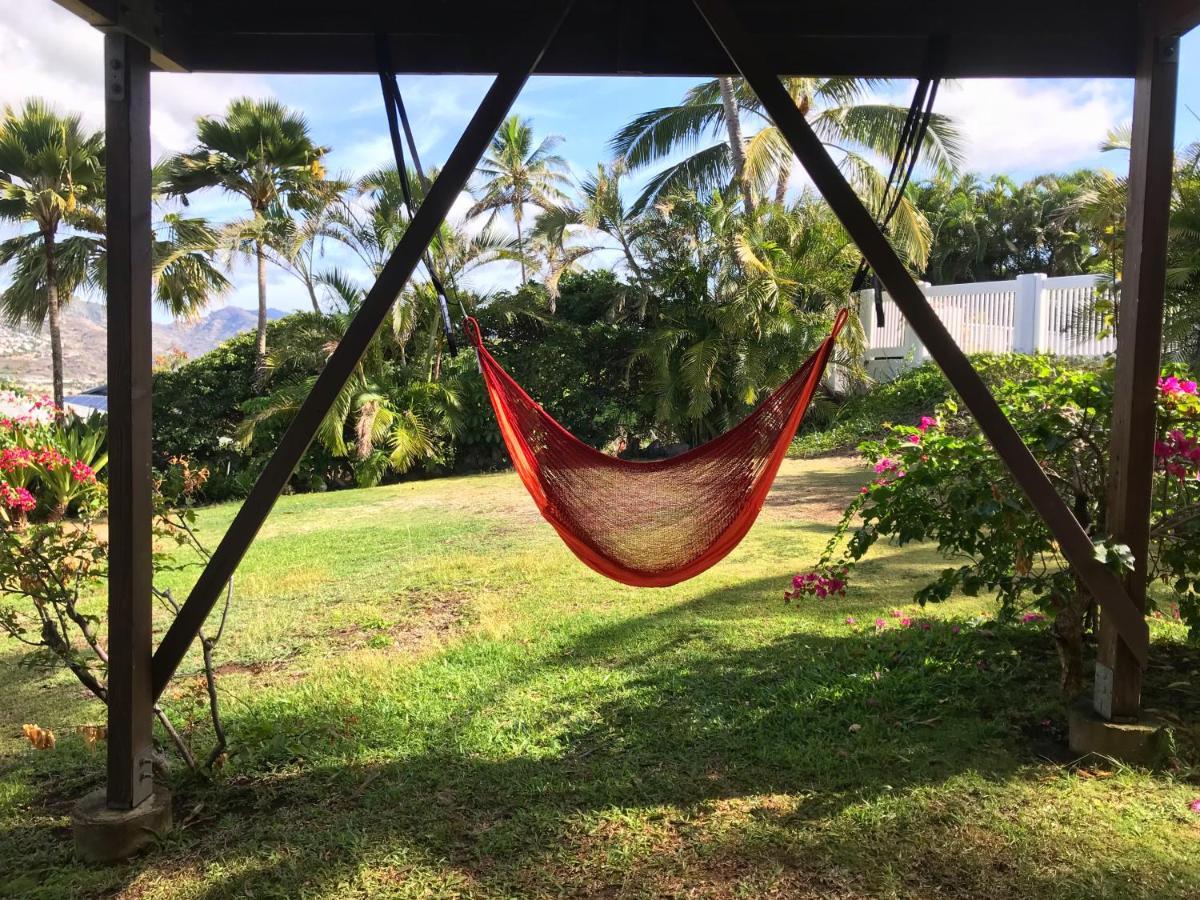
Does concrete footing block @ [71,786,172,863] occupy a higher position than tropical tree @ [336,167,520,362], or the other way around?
tropical tree @ [336,167,520,362]

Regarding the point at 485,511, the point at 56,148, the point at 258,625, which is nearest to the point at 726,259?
the point at 485,511

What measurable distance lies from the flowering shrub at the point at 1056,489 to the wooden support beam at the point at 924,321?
0.69ft

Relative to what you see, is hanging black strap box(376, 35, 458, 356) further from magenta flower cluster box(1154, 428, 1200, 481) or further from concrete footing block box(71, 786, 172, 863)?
magenta flower cluster box(1154, 428, 1200, 481)

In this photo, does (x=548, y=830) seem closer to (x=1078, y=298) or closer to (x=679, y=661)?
(x=679, y=661)

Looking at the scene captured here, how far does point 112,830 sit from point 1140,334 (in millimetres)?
2495

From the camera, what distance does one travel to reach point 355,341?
176 centimetres

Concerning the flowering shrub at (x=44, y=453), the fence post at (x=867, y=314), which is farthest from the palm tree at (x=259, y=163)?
the fence post at (x=867, y=314)

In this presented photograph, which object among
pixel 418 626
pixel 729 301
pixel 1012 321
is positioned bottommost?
pixel 418 626

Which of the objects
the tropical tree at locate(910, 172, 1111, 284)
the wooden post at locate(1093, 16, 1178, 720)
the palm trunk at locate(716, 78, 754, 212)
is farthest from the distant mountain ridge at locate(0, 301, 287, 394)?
the tropical tree at locate(910, 172, 1111, 284)

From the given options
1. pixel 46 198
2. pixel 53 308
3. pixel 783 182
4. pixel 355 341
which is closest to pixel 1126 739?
pixel 355 341

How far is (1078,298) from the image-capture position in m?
7.89

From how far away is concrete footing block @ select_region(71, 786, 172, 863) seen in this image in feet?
5.50

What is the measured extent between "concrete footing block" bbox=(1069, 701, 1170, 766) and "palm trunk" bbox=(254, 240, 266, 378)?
9439 mm

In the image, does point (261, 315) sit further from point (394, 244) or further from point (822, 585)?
point (822, 585)
